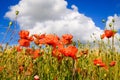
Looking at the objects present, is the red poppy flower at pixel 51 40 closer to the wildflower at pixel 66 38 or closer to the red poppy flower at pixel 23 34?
the wildflower at pixel 66 38

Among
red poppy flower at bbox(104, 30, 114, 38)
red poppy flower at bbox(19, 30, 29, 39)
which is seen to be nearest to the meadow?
red poppy flower at bbox(19, 30, 29, 39)

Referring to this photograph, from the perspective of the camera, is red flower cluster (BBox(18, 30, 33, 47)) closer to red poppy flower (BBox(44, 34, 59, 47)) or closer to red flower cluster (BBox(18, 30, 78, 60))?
red flower cluster (BBox(18, 30, 78, 60))

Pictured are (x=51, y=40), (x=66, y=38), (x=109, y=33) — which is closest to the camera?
(x=51, y=40)

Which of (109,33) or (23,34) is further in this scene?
(109,33)

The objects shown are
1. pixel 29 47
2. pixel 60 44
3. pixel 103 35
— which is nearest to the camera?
pixel 60 44

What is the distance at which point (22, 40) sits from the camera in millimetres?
4133

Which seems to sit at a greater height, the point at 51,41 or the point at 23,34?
the point at 23,34

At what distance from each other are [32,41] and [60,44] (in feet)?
2.25

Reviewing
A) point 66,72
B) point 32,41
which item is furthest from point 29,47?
point 66,72

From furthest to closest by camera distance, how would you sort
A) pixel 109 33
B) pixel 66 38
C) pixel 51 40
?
1. pixel 109 33
2. pixel 66 38
3. pixel 51 40

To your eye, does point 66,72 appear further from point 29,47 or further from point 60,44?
point 29,47

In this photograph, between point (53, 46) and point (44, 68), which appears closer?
point (53, 46)

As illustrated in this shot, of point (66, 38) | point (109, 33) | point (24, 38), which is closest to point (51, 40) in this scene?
point (66, 38)

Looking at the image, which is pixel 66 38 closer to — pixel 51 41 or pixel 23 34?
pixel 51 41
